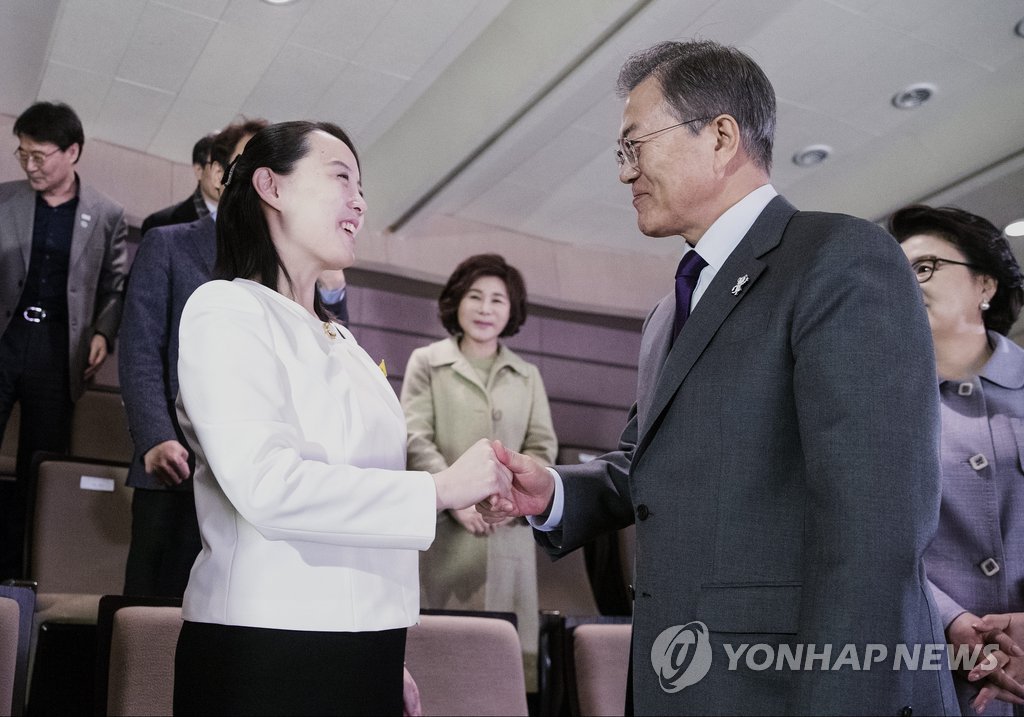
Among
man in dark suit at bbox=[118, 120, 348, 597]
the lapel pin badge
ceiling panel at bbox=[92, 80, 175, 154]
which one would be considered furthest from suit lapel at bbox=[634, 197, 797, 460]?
ceiling panel at bbox=[92, 80, 175, 154]

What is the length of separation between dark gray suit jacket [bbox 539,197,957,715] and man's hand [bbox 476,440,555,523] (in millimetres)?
218

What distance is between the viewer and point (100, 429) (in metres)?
2.99

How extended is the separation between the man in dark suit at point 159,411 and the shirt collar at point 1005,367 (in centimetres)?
Answer: 147

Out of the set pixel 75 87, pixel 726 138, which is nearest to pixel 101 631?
pixel 726 138

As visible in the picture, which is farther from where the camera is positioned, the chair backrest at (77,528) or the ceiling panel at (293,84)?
the ceiling panel at (293,84)

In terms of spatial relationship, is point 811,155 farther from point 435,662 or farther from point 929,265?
point 435,662

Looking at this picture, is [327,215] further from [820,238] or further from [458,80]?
[458,80]

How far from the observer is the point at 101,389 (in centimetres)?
316

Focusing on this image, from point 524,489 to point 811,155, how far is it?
3077 mm

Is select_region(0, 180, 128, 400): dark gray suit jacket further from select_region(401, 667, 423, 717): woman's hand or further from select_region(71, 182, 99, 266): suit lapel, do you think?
select_region(401, 667, 423, 717): woman's hand

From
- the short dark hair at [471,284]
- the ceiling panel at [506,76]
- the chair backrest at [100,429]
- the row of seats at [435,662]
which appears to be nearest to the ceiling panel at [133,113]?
the ceiling panel at [506,76]

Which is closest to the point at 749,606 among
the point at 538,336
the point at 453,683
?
the point at 453,683

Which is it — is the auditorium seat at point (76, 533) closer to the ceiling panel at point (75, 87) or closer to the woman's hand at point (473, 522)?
the woman's hand at point (473, 522)

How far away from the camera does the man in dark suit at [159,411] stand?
1.86 meters
